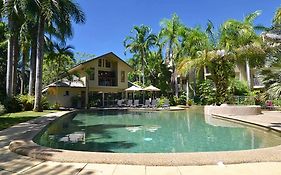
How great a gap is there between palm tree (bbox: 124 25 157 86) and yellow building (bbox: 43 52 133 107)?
3.21 metres

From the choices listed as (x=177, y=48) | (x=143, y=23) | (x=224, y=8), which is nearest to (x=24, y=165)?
(x=224, y=8)

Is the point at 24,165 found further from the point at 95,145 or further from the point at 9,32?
the point at 9,32

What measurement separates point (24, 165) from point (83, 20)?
1905 cm

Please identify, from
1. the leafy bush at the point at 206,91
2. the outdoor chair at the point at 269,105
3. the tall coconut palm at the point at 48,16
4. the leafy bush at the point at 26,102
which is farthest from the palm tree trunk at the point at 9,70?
the outdoor chair at the point at 269,105

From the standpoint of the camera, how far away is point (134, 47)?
36344 millimetres

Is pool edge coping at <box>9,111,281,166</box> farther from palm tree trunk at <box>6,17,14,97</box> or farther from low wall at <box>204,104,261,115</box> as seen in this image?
palm tree trunk at <box>6,17,14,97</box>

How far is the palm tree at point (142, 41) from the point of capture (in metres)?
36.1

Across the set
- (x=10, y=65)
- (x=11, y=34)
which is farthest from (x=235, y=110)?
(x=11, y=34)

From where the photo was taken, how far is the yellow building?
30281 millimetres

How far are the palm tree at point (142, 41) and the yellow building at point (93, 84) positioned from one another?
126 inches

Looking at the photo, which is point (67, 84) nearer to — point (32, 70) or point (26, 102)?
point (32, 70)

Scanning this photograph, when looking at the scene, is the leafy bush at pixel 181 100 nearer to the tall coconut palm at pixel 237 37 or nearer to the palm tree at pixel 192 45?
the palm tree at pixel 192 45

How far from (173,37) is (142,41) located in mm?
4482

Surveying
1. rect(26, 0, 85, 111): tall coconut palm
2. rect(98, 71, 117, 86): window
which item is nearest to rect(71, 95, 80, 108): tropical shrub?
rect(98, 71, 117, 86): window
